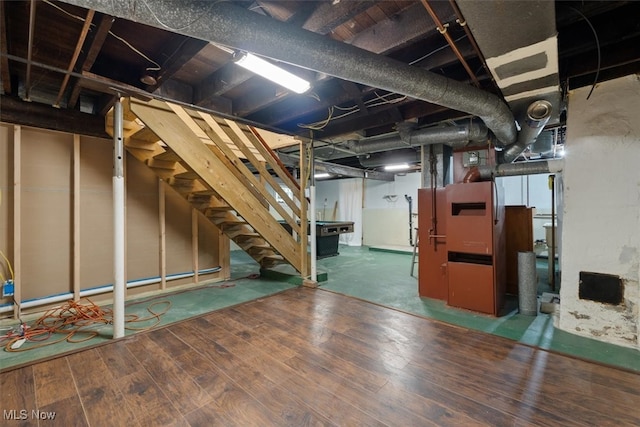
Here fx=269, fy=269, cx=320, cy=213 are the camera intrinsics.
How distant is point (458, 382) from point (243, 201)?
9.60ft

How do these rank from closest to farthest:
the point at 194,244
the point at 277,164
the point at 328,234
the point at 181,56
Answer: the point at 181,56
the point at 277,164
the point at 194,244
the point at 328,234

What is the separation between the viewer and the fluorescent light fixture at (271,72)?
203 cm

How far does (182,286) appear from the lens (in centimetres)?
423

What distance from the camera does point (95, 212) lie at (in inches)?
135

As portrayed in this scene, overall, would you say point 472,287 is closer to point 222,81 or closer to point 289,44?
point 289,44

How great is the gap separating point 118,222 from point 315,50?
228cm

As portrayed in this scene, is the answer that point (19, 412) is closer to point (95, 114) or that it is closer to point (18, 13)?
point (18, 13)

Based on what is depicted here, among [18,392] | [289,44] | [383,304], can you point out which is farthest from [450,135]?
[18,392]

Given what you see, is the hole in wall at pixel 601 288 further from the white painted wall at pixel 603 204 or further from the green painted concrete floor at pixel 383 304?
the green painted concrete floor at pixel 383 304

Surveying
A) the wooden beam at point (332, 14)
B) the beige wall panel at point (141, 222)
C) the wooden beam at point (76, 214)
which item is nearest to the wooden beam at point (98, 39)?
the wooden beam at point (332, 14)

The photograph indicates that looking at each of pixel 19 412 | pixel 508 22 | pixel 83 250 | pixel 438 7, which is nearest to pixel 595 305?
pixel 508 22

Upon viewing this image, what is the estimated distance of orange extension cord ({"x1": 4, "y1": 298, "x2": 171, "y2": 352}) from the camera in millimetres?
2513

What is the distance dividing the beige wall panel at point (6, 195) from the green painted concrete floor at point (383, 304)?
1263 mm

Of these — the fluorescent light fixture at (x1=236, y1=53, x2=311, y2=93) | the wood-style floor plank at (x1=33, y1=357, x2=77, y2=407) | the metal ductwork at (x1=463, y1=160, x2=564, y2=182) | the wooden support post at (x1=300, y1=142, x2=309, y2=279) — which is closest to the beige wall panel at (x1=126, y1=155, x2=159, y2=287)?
the wood-style floor plank at (x1=33, y1=357, x2=77, y2=407)
